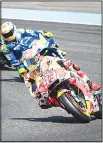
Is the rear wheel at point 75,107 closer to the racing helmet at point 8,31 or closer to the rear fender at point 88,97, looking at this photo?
the rear fender at point 88,97

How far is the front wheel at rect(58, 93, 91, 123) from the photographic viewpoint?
10023 millimetres

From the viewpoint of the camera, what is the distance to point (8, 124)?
1072 centimetres

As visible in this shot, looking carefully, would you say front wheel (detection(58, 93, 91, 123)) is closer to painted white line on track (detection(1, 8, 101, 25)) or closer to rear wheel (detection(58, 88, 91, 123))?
rear wheel (detection(58, 88, 91, 123))

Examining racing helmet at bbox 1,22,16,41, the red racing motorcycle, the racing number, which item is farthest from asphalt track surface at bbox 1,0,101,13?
the racing number

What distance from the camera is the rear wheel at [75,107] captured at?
10.0 meters

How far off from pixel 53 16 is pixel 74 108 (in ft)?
77.6

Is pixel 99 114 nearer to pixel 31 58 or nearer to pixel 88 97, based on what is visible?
pixel 88 97

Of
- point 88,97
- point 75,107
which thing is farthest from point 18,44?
point 75,107

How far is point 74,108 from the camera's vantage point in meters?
10.0

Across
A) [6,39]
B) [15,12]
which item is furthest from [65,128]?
[15,12]

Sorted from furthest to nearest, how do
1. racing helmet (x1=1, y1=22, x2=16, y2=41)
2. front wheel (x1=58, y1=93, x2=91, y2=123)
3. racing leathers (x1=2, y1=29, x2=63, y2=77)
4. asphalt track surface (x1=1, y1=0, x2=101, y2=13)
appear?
asphalt track surface (x1=1, y1=0, x2=101, y2=13)
racing leathers (x1=2, y1=29, x2=63, y2=77)
racing helmet (x1=1, y1=22, x2=16, y2=41)
front wheel (x1=58, y1=93, x2=91, y2=123)

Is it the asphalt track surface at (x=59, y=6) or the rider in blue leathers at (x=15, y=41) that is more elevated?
the asphalt track surface at (x=59, y=6)

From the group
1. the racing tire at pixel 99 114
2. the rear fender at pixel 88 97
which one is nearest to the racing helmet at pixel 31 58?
the rear fender at pixel 88 97

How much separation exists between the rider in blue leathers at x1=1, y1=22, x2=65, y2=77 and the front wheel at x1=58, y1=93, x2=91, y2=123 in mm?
4862
